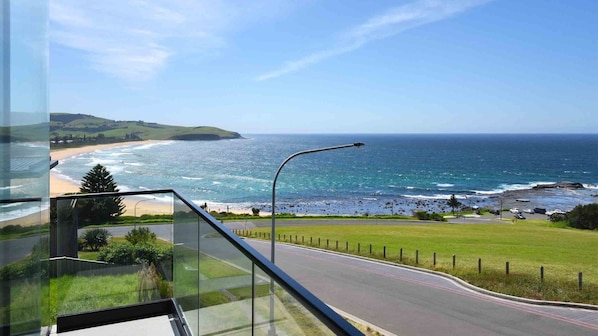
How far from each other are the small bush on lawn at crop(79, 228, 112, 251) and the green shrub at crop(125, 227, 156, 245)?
204mm

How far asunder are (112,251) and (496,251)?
113ft

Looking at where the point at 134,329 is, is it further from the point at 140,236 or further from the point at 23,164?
the point at 23,164

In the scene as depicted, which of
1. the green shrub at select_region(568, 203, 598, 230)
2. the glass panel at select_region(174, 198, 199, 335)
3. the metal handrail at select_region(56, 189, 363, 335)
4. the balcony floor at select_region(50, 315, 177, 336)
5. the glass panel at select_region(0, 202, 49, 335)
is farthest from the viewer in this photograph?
the green shrub at select_region(568, 203, 598, 230)

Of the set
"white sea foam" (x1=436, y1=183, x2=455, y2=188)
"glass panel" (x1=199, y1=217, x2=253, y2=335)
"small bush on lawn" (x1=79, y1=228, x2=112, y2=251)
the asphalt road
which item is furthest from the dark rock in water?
"glass panel" (x1=199, y1=217, x2=253, y2=335)

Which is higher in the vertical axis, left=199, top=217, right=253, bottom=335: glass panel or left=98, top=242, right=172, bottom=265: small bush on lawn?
left=199, top=217, right=253, bottom=335: glass panel

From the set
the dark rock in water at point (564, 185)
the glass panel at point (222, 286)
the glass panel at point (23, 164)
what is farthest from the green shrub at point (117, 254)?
the dark rock in water at point (564, 185)

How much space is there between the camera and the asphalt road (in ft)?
53.9

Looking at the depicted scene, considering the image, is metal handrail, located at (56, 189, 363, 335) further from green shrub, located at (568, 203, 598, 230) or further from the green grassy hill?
the green grassy hill

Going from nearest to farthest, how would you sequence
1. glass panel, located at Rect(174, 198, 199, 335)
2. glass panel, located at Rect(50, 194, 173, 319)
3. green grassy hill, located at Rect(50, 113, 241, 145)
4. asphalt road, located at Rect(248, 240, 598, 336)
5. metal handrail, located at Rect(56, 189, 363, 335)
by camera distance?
1. metal handrail, located at Rect(56, 189, 363, 335)
2. glass panel, located at Rect(174, 198, 199, 335)
3. glass panel, located at Rect(50, 194, 173, 319)
4. asphalt road, located at Rect(248, 240, 598, 336)
5. green grassy hill, located at Rect(50, 113, 241, 145)

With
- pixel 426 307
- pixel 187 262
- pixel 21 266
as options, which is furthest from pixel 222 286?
pixel 426 307

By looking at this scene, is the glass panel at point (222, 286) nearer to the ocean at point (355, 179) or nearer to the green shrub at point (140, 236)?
the green shrub at point (140, 236)

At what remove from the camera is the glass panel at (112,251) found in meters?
4.46

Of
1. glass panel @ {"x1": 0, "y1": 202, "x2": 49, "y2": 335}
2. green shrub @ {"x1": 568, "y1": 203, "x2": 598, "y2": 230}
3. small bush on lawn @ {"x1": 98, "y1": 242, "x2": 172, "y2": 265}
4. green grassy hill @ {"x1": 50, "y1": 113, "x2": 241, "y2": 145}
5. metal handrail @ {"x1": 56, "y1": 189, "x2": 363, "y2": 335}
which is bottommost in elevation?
green shrub @ {"x1": 568, "y1": 203, "x2": 598, "y2": 230}

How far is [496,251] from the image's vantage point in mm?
34375
